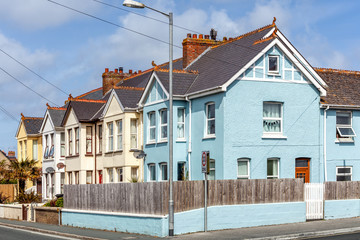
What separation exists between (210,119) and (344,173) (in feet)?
26.4

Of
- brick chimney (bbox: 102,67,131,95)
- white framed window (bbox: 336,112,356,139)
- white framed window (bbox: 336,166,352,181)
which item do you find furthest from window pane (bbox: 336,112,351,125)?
brick chimney (bbox: 102,67,131,95)

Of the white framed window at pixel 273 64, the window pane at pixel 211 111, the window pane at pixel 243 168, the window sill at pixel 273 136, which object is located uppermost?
the white framed window at pixel 273 64

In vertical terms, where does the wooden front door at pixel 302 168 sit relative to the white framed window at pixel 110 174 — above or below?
above

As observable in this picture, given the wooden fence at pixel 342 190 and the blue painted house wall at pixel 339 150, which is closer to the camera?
the wooden fence at pixel 342 190

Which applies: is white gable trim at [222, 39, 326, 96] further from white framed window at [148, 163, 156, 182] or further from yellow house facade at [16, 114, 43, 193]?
yellow house facade at [16, 114, 43, 193]

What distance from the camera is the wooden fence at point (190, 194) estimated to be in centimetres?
2230

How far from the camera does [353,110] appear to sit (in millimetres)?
31234

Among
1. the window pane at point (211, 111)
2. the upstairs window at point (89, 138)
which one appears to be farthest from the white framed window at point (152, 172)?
the upstairs window at point (89, 138)

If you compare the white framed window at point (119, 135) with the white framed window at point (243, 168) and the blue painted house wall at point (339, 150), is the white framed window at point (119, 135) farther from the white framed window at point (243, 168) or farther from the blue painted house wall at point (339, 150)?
the blue painted house wall at point (339, 150)

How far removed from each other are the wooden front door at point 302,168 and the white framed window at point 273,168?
1264mm

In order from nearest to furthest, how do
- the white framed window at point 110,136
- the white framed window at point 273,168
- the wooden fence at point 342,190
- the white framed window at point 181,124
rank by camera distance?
the wooden fence at point 342,190 < the white framed window at point 273,168 < the white framed window at point 181,124 < the white framed window at point 110,136

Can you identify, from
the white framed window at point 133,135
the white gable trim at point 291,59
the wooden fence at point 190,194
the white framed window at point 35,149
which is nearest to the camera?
the wooden fence at point 190,194

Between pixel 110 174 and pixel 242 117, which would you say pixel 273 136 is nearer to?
pixel 242 117

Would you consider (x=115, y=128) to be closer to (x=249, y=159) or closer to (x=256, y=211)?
(x=249, y=159)
